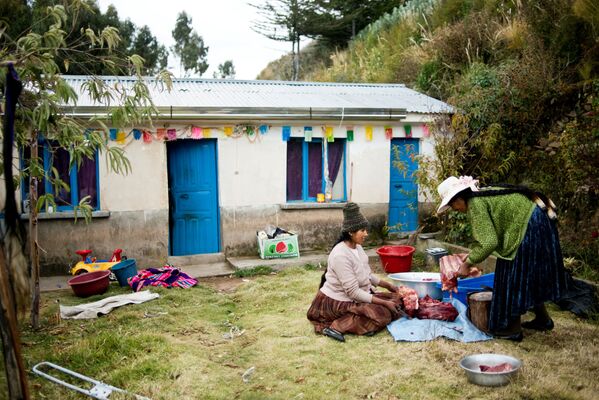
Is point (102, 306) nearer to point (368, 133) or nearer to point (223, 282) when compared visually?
point (223, 282)

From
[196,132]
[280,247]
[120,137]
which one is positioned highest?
[196,132]

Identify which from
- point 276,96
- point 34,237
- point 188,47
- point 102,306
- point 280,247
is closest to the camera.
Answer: point 34,237

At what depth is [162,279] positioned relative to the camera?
8758 mm

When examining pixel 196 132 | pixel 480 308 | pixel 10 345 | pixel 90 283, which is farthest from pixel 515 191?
pixel 196 132

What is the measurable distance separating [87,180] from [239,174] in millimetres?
2745

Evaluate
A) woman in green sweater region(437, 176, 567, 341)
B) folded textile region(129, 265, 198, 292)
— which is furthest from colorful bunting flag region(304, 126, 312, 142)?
woman in green sweater region(437, 176, 567, 341)

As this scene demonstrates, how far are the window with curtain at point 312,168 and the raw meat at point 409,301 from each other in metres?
5.33

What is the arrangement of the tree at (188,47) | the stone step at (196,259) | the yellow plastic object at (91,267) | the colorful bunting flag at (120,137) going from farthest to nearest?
the tree at (188,47), the stone step at (196,259), the colorful bunting flag at (120,137), the yellow plastic object at (91,267)

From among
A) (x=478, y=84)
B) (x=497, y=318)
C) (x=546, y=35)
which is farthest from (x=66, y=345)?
(x=546, y=35)

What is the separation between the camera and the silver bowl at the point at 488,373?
4.65m

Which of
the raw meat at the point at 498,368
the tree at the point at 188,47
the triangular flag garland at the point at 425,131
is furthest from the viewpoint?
the tree at the point at 188,47

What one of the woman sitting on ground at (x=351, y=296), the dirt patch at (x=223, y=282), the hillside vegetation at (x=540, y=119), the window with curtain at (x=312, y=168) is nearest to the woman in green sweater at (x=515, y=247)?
the woman sitting on ground at (x=351, y=296)

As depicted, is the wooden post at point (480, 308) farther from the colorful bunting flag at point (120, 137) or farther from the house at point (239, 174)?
the colorful bunting flag at point (120, 137)

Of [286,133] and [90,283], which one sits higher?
[286,133]
